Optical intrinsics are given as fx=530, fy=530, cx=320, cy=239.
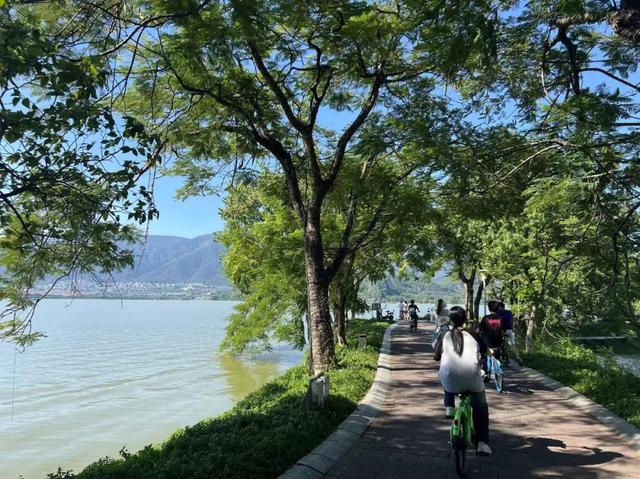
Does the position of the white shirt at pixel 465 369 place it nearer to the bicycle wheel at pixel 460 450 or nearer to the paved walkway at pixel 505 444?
the bicycle wheel at pixel 460 450

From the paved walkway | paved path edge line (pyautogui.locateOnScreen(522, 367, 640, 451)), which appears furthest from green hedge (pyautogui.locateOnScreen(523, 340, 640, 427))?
the paved walkway

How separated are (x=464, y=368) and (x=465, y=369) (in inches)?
0.6

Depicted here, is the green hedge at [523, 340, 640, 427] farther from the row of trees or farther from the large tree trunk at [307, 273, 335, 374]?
the large tree trunk at [307, 273, 335, 374]

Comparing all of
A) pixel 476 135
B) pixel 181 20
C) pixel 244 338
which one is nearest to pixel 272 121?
pixel 476 135

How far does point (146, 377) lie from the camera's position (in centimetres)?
2706

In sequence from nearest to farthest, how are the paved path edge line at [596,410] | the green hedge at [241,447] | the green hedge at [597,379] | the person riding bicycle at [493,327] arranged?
the green hedge at [241,447] → the paved path edge line at [596,410] → the green hedge at [597,379] → the person riding bicycle at [493,327]

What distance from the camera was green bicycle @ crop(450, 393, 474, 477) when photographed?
5.73 metres

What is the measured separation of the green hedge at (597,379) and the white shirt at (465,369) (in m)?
3.40

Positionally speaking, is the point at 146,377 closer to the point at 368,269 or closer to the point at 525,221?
the point at 368,269

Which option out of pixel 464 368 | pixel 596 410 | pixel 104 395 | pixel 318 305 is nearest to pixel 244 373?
pixel 104 395

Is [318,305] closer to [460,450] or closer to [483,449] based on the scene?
[483,449]

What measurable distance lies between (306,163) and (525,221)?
31.7 ft

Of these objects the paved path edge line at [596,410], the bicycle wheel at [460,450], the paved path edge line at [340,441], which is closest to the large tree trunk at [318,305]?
the paved path edge line at [340,441]

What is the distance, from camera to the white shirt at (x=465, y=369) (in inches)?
236
